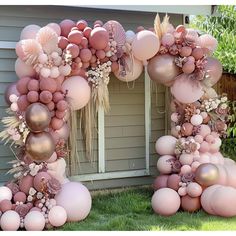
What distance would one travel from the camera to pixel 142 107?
586cm

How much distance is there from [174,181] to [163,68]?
1155mm

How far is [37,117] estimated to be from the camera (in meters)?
4.17

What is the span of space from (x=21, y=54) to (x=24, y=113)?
579 mm

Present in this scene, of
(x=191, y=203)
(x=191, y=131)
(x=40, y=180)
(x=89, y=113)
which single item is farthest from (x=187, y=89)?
(x=40, y=180)

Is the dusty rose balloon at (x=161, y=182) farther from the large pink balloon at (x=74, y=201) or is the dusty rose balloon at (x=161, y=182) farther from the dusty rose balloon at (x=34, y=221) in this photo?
the dusty rose balloon at (x=34, y=221)

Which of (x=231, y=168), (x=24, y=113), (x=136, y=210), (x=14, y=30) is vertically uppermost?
(x=14, y=30)

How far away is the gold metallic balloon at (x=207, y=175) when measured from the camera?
4.64 meters

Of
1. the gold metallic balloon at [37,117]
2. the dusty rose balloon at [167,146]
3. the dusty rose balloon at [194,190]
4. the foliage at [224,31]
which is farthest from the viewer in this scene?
the foliage at [224,31]

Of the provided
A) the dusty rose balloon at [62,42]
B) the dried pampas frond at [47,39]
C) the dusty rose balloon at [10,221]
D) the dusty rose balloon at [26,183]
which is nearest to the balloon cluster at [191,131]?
the dusty rose balloon at [62,42]

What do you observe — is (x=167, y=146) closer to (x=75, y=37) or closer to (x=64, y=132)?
(x=64, y=132)

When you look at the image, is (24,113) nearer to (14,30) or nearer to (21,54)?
(21,54)

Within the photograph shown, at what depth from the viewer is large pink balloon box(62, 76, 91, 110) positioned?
459 centimetres

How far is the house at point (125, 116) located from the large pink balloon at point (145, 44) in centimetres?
74

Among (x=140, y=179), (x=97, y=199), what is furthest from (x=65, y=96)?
(x=140, y=179)
